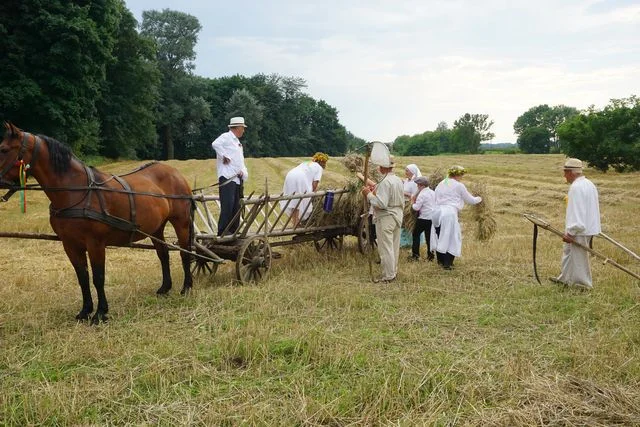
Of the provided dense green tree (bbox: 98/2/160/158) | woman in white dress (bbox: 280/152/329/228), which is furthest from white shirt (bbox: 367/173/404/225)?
dense green tree (bbox: 98/2/160/158)

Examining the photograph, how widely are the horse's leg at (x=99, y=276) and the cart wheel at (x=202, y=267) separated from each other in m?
2.15

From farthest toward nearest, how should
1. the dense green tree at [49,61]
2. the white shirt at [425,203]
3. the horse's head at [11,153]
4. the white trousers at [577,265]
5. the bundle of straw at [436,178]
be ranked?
the dense green tree at [49,61] → the bundle of straw at [436,178] → the white shirt at [425,203] → the white trousers at [577,265] → the horse's head at [11,153]

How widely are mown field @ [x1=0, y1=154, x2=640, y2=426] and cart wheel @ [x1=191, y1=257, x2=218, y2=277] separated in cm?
25

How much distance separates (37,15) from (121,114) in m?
19.8

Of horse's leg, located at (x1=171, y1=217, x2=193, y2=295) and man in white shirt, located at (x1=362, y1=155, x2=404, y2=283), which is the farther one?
man in white shirt, located at (x1=362, y1=155, x2=404, y2=283)

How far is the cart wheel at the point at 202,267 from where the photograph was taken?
8422 millimetres

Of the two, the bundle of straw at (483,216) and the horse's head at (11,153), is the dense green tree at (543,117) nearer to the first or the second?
the bundle of straw at (483,216)

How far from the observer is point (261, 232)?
8.34 m

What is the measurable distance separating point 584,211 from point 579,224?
0.19 meters

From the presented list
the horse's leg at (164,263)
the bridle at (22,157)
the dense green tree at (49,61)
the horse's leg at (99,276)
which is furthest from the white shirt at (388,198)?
the dense green tree at (49,61)

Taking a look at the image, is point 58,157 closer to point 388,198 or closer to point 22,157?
point 22,157

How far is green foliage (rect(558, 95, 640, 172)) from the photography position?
29125mm

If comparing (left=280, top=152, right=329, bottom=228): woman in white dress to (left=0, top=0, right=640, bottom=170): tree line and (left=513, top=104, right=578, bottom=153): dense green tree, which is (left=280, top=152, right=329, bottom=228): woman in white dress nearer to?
(left=0, top=0, right=640, bottom=170): tree line

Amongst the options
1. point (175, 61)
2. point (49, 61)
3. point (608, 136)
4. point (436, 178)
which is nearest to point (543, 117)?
point (175, 61)
